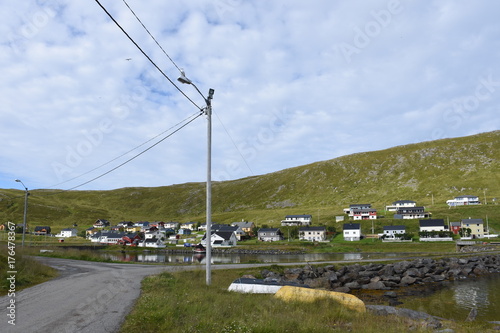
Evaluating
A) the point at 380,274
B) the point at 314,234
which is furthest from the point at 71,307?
the point at 314,234

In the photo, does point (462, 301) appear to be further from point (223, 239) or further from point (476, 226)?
point (476, 226)

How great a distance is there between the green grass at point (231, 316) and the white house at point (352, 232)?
8350 centimetres

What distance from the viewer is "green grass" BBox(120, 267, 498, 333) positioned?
8.88 metres

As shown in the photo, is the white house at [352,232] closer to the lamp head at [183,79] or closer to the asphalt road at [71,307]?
the asphalt road at [71,307]

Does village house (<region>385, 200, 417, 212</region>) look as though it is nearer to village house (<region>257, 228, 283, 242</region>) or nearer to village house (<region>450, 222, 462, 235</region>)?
village house (<region>450, 222, 462, 235</region>)

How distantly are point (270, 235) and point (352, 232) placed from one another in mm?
27430

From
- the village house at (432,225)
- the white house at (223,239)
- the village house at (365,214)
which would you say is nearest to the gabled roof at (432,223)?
the village house at (432,225)

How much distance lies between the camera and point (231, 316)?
1059 cm

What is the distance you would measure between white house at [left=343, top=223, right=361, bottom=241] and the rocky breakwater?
5353 cm

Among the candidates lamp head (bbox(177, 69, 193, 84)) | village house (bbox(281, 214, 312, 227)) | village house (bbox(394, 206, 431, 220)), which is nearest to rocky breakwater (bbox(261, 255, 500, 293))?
lamp head (bbox(177, 69, 193, 84))

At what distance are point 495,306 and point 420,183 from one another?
545 ft

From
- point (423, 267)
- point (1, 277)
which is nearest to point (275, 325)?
point (1, 277)

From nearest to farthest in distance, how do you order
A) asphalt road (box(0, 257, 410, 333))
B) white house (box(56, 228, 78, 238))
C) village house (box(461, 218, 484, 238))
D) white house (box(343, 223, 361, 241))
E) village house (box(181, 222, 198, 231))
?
asphalt road (box(0, 257, 410, 333)) → village house (box(461, 218, 484, 238)) → white house (box(343, 223, 361, 241)) → white house (box(56, 228, 78, 238)) → village house (box(181, 222, 198, 231))

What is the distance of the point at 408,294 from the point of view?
2750cm
